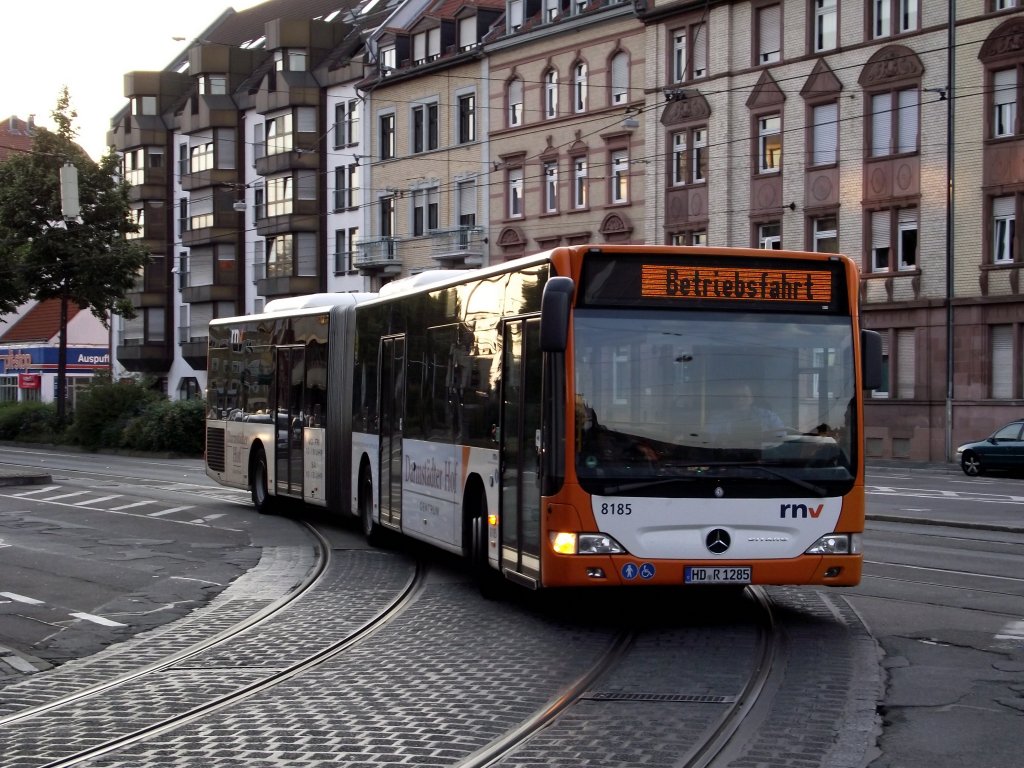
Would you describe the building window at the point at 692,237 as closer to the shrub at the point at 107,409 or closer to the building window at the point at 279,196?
the shrub at the point at 107,409

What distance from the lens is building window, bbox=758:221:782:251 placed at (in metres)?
46.7

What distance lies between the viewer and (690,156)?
48.9 metres

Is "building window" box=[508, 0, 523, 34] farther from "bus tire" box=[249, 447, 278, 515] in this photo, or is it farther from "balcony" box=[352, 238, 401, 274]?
"bus tire" box=[249, 447, 278, 515]

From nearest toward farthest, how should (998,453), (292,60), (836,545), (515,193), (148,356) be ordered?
(836,545), (998,453), (515,193), (292,60), (148,356)

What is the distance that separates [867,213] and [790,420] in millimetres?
33857

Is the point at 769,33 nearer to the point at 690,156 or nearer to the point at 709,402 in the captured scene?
the point at 690,156

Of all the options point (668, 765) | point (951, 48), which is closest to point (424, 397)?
point (668, 765)

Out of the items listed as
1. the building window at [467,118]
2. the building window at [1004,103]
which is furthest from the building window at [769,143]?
the building window at [467,118]

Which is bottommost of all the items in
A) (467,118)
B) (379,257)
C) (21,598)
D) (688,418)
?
(21,598)

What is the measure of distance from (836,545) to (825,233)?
34.9m

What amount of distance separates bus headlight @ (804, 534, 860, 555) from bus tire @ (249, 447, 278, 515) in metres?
13.4

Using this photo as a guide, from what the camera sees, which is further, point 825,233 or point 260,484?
point 825,233

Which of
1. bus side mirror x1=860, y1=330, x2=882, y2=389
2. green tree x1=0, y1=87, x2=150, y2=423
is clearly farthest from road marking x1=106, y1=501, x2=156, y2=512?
green tree x1=0, y1=87, x2=150, y2=423

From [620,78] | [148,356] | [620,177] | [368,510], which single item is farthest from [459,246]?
[368,510]
